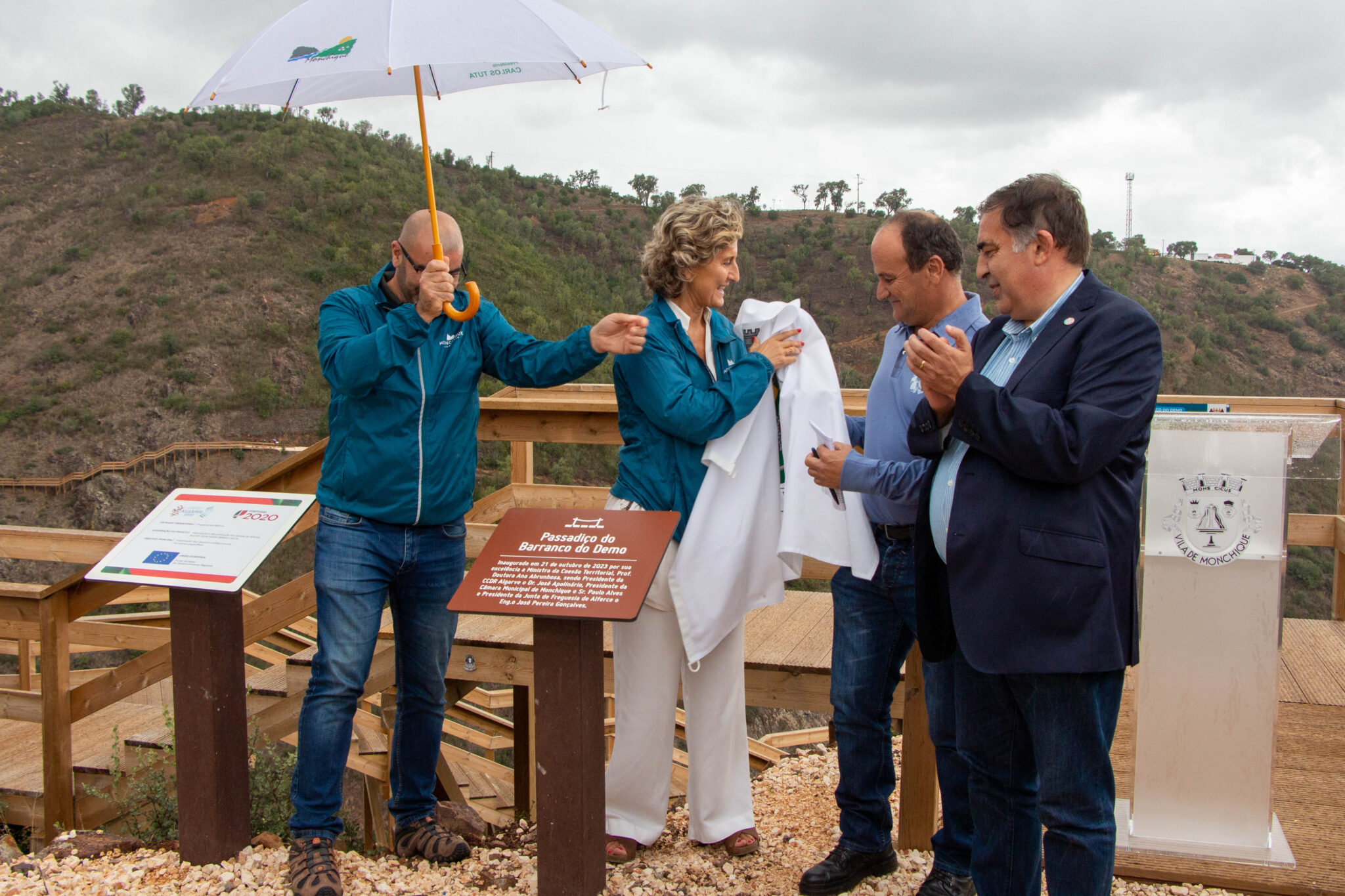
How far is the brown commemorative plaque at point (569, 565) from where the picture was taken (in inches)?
85.4

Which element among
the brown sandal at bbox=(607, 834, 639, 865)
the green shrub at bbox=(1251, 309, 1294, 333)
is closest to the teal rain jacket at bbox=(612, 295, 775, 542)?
the brown sandal at bbox=(607, 834, 639, 865)

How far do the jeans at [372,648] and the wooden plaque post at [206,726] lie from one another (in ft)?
0.63

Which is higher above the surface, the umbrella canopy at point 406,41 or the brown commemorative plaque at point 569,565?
the umbrella canopy at point 406,41

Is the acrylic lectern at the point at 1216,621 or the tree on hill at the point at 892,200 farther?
the tree on hill at the point at 892,200

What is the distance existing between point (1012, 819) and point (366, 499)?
1.84 metres

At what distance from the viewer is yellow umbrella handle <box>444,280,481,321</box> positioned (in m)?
→ 2.53

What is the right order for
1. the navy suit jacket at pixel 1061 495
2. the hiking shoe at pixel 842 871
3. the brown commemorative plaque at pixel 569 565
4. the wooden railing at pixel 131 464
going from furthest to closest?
the wooden railing at pixel 131 464, the hiking shoe at pixel 842 871, the brown commemorative plaque at pixel 569 565, the navy suit jacket at pixel 1061 495

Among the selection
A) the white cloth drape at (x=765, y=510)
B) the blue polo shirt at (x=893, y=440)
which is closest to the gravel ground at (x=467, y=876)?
the white cloth drape at (x=765, y=510)

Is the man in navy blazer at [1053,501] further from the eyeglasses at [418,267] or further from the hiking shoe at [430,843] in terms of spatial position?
the hiking shoe at [430,843]

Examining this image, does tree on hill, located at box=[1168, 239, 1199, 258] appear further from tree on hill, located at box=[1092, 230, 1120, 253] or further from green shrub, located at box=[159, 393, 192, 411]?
green shrub, located at box=[159, 393, 192, 411]

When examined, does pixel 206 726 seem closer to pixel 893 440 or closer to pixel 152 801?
pixel 152 801

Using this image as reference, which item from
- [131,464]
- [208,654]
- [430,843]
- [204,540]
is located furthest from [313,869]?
[131,464]

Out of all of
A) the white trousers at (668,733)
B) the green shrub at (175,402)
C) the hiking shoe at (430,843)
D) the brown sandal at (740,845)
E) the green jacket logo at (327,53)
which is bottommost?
the hiking shoe at (430,843)

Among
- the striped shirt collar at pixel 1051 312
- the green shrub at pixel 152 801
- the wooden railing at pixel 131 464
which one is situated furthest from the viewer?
the wooden railing at pixel 131 464
